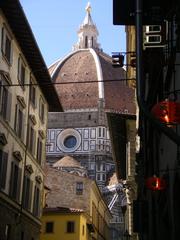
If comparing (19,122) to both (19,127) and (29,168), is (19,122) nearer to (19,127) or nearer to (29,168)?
(19,127)

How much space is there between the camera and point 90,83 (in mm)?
125188

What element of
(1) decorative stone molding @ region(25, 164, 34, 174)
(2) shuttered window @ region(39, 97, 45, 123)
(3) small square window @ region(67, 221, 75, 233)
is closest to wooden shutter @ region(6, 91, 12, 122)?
(1) decorative stone molding @ region(25, 164, 34, 174)

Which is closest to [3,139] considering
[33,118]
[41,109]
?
[33,118]

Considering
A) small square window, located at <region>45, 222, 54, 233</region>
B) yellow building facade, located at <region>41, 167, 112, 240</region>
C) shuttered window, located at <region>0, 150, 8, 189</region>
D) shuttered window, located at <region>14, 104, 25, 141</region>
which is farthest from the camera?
yellow building facade, located at <region>41, 167, 112, 240</region>

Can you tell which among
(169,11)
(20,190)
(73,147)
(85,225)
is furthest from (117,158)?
(73,147)

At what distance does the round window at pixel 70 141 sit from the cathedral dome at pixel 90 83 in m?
7.80

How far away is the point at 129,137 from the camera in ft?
101

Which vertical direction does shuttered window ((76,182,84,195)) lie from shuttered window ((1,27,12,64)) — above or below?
below

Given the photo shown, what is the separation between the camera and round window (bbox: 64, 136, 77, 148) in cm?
10888

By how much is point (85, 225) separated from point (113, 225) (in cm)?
4706

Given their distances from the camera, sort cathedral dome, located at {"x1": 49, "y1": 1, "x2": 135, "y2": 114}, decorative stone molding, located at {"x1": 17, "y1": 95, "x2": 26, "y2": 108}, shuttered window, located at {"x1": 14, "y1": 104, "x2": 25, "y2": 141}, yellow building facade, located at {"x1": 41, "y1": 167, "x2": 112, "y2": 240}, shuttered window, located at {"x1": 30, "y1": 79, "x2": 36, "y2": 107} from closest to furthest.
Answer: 1. shuttered window, located at {"x1": 14, "y1": 104, "x2": 25, "y2": 141}
2. decorative stone molding, located at {"x1": 17, "y1": 95, "x2": 26, "y2": 108}
3. shuttered window, located at {"x1": 30, "y1": 79, "x2": 36, "y2": 107}
4. yellow building facade, located at {"x1": 41, "y1": 167, "x2": 112, "y2": 240}
5. cathedral dome, located at {"x1": 49, "y1": 1, "x2": 135, "y2": 114}

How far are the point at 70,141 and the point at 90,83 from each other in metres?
20.2

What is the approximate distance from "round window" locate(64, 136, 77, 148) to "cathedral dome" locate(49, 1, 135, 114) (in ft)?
25.6

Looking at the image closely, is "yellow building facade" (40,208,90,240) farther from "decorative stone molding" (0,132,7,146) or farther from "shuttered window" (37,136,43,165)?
"decorative stone molding" (0,132,7,146)
